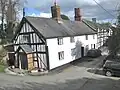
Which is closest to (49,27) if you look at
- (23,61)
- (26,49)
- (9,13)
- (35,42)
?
(35,42)

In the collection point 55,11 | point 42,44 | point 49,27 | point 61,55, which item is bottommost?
point 61,55

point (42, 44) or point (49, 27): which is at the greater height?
point (49, 27)

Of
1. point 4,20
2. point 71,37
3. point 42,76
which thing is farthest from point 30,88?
point 4,20

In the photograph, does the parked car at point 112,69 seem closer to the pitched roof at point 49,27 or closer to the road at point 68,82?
the road at point 68,82

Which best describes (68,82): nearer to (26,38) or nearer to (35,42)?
(35,42)

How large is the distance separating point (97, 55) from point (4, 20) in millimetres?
28432

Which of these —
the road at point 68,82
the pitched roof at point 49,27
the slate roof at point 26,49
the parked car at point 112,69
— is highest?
the pitched roof at point 49,27

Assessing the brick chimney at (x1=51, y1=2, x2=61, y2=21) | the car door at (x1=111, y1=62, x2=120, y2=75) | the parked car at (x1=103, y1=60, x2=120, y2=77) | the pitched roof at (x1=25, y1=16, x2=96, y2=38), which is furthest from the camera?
the brick chimney at (x1=51, y1=2, x2=61, y2=21)

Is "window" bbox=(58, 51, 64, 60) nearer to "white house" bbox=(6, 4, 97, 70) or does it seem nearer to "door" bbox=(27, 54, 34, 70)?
"white house" bbox=(6, 4, 97, 70)

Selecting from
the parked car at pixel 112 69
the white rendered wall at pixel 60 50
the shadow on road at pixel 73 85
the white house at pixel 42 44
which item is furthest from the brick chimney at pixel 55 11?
the shadow on road at pixel 73 85

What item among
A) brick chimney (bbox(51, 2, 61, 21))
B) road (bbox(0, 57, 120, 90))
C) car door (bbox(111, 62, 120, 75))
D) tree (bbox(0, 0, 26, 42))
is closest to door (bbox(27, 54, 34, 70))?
road (bbox(0, 57, 120, 90))

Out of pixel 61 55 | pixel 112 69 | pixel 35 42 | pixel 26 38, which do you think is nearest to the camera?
pixel 112 69

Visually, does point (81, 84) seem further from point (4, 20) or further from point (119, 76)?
point (4, 20)

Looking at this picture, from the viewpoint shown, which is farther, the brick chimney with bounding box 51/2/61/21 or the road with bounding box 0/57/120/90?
the brick chimney with bounding box 51/2/61/21
